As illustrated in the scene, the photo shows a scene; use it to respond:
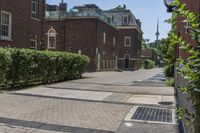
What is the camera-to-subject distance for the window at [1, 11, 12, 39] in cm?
2243

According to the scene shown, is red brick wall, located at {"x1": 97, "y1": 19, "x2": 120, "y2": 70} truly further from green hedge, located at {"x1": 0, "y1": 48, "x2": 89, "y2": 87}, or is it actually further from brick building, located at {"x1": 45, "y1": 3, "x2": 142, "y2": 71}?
green hedge, located at {"x1": 0, "y1": 48, "x2": 89, "y2": 87}

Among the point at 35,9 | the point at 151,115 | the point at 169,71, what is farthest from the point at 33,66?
the point at 35,9

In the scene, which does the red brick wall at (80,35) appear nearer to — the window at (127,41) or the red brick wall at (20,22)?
the red brick wall at (20,22)

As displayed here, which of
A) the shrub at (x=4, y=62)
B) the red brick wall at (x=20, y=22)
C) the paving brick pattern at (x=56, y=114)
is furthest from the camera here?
the red brick wall at (x=20, y=22)

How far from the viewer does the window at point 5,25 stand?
2243 centimetres

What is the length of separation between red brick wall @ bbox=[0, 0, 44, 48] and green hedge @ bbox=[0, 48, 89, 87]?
4248 millimetres

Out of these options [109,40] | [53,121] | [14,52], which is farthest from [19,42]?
[109,40]

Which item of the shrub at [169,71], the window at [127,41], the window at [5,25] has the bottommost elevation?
the shrub at [169,71]

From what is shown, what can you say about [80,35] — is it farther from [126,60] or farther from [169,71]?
[126,60]

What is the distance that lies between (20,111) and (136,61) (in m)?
60.8

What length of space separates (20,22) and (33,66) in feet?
27.3

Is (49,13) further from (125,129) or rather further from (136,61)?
(125,129)

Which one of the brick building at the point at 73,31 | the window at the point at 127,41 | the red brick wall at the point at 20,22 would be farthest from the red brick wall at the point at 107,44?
the red brick wall at the point at 20,22

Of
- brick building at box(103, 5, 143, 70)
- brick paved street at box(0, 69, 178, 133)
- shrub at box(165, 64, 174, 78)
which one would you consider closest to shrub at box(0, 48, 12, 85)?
brick paved street at box(0, 69, 178, 133)
